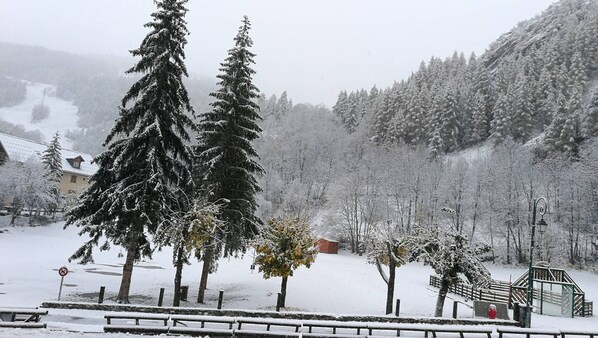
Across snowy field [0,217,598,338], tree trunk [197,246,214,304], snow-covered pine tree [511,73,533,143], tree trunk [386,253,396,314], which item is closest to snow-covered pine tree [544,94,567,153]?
snow-covered pine tree [511,73,533,143]

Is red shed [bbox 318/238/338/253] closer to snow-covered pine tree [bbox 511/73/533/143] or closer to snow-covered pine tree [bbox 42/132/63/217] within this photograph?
snow-covered pine tree [bbox 42/132/63/217]

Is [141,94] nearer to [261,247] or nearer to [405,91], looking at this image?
[261,247]

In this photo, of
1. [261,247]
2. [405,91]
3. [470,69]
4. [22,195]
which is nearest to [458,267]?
[261,247]

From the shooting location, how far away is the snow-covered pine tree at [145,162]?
19.8 metres

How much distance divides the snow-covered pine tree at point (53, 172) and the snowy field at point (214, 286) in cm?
1165

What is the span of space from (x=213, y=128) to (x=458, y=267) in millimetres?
15991

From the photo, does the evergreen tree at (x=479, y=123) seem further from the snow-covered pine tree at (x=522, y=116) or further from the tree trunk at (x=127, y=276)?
the tree trunk at (x=127, y=276)

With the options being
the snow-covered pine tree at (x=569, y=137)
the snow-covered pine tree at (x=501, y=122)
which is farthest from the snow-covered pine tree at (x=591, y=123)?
the snow-covered pine tree at (x=501, y=122)

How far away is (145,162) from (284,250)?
8808mm

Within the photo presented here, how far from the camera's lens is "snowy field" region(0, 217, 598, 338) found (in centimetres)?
2038

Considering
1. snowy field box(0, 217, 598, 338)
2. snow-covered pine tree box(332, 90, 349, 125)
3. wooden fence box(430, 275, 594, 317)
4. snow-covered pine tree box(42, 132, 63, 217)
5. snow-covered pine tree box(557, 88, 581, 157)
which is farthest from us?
snow-covered pine tree box(332, 90, 349, 125)

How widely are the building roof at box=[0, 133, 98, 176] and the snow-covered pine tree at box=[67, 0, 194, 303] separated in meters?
44.5

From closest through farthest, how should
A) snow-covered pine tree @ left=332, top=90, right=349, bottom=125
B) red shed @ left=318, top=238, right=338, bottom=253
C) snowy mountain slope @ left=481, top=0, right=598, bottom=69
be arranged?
red shed @ left=318, top=238, right=338, bottom=253 → snowy mountain slope @ left=481, top=0, right=598, bottom=69 → snow-covered pine tree @ left=332, top=90, right=349, bottom=125

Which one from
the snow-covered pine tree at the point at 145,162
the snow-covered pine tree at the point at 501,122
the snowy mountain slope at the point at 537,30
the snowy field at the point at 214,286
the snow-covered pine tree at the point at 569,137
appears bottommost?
the snowy field at the point at 214,286
